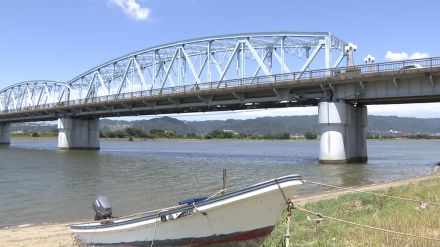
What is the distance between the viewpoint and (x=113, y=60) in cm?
11544

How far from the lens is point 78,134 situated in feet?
362

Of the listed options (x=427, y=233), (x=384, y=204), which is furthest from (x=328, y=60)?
(x=427, y=233)

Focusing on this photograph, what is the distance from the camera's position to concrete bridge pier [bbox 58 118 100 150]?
108 metres

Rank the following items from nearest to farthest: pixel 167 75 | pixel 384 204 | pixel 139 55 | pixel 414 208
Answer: pixel 414 208 → pixel 384 204 → pixel 167 75 → pixel 139 55

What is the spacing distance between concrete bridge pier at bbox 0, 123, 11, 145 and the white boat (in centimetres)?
15287

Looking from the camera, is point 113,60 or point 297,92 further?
point 113,60

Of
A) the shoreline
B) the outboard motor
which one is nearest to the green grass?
the outboard motor

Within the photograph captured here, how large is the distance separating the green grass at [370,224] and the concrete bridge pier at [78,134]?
9926cm

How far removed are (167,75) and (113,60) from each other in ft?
95.8

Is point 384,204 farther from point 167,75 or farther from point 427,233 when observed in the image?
point 167,75

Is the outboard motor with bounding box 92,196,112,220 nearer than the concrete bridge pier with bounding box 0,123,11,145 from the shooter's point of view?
Yes

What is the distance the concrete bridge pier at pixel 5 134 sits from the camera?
149 metres

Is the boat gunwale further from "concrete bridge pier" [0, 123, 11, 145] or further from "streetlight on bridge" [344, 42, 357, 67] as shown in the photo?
"concrete bridge pier" [0, 123, 11, 145]

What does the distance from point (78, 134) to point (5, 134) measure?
180 ft
